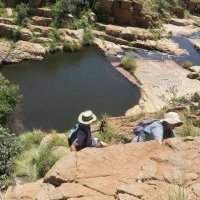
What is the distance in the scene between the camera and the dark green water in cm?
2869

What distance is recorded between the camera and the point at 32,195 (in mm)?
7383

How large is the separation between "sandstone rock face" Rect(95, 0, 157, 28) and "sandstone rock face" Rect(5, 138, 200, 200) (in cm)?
4519

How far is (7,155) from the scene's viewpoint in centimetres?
1331

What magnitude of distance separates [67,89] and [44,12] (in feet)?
57.0

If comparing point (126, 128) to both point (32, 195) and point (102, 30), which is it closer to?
point (32, 195)

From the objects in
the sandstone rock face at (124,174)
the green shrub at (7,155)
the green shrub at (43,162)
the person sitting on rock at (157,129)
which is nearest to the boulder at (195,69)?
the green shrub at (7,155)

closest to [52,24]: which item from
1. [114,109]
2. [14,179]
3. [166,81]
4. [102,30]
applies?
[102,30]

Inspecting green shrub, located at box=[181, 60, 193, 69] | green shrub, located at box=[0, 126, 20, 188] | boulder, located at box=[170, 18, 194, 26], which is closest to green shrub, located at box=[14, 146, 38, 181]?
green shrub, located at box=[0, 126, 20, 188]

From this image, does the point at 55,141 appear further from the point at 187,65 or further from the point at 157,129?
the point at 187,65

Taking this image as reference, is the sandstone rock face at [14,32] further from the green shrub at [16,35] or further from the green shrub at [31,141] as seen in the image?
the green shrub at [31,141]

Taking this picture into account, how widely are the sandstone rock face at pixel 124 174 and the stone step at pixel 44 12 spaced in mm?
42076

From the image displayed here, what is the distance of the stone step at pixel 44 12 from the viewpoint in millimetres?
48656

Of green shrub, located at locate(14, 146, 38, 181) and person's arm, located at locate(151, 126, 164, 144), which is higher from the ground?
person's arm, located at locate(151, 126, 164, 144)

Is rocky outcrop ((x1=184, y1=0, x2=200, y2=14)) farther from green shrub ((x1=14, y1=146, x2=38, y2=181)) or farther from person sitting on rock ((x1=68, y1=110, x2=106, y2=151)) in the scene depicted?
person sitting on rock ((x1=68, y1=110, x2=106, y2=151))
